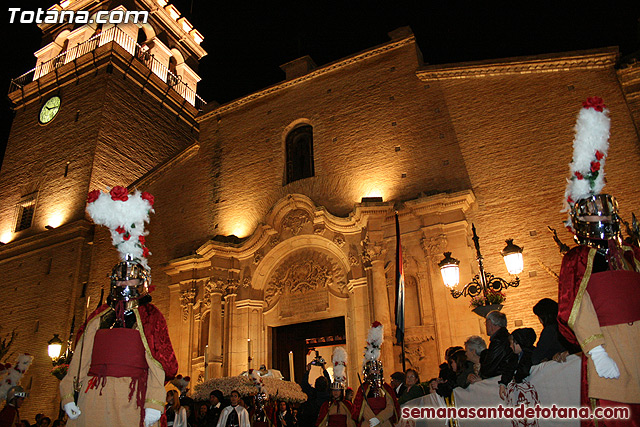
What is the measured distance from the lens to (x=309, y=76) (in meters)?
16.9

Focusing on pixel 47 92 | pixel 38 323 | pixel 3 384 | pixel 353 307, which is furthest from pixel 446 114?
pixel 47 92

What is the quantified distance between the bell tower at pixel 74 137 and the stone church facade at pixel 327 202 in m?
0.10

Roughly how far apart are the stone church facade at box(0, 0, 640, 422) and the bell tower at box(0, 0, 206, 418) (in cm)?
10

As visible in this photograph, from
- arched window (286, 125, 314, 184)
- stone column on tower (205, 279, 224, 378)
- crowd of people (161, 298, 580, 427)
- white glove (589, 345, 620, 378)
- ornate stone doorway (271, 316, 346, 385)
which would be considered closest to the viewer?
white glove (589, 345, 620, 378)

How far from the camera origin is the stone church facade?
11.9 meters

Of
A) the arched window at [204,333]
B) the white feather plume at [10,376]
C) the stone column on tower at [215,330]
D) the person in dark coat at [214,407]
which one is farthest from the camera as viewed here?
the arched window at [204,333]

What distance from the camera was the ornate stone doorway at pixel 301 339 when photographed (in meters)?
13.6

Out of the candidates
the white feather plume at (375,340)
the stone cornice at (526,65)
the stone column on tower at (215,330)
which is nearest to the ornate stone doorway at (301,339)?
the stone column on tower at (215,330)

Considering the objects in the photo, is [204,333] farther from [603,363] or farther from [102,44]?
[102,44]

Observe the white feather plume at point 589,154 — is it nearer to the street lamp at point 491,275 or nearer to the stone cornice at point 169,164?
the street lamp at point 491,275

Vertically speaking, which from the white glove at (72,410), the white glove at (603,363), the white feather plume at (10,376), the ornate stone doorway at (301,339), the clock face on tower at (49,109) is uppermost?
the clock face on tower at (49,109)

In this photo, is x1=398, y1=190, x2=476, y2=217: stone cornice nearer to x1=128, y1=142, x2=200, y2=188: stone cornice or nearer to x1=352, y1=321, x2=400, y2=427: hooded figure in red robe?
x1=352, y1=321, x2=400, y2=427: hooded figure in red robe

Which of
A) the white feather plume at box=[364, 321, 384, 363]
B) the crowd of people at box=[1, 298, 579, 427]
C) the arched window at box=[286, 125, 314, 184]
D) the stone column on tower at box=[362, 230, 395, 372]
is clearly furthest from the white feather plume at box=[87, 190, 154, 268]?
the arched window at box=[286, 125, 314, 184]

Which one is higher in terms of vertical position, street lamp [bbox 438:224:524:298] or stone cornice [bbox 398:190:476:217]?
stone cornice [bbox 398:190:476:217]
